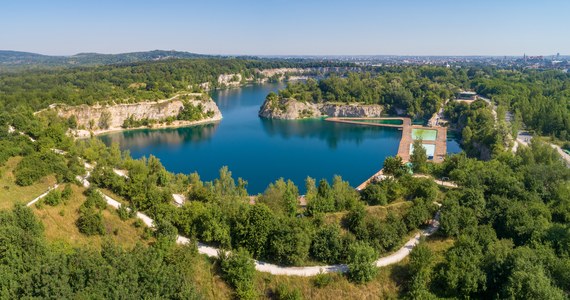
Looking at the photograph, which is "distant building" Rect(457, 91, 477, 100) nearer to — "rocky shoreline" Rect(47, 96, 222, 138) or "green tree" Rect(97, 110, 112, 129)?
"rocky shoreline" Rect(47, 96, 222, 138)

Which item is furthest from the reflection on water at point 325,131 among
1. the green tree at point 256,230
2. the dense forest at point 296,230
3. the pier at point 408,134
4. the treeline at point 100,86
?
the green tree at point 256,230

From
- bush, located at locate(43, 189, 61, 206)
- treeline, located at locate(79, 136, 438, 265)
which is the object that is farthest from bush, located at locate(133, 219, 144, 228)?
bush, located at locate(43, 189, 61, 206)

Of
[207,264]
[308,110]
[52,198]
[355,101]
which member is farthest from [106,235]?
[355,101]

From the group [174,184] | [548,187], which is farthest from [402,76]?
[174,184]

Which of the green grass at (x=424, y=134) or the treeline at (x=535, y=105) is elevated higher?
the treeline at (x=535, y=105)

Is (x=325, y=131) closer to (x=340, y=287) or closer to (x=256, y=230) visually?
(x=256, y=230)

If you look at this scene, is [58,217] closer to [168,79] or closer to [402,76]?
[168,79]

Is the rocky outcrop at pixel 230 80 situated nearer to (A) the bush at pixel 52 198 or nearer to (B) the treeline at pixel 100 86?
(B) the treeline at pixel 100 86
